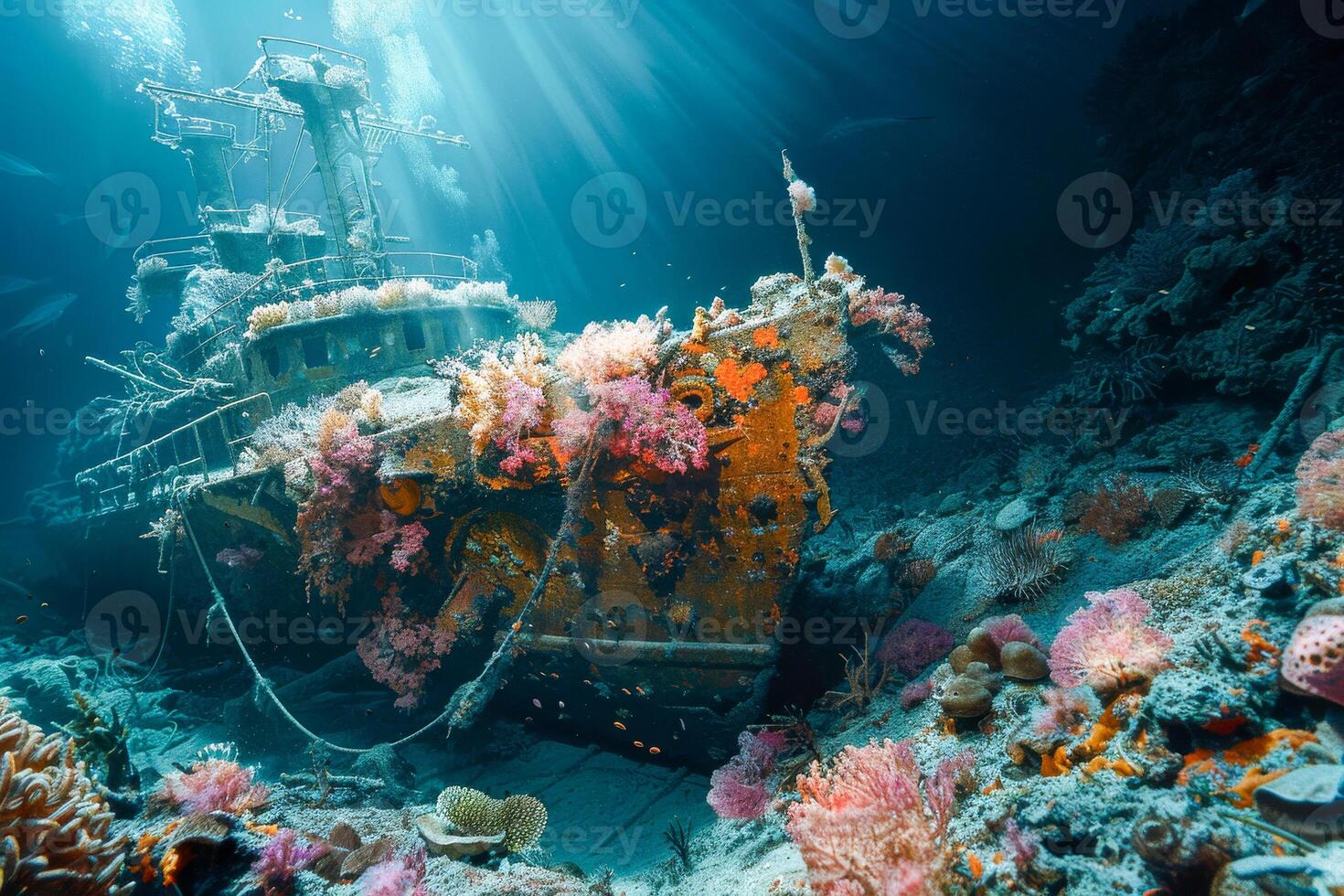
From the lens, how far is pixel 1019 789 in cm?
310

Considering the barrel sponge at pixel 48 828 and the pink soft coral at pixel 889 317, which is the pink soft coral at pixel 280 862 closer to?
the barrel sponge at pixel 48 828

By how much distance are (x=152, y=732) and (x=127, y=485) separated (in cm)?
731

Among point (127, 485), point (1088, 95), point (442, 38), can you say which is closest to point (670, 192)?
point (442, 38)

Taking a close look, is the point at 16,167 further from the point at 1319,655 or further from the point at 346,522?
the point at 1319,655

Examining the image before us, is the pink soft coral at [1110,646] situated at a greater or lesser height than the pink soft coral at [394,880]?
greater

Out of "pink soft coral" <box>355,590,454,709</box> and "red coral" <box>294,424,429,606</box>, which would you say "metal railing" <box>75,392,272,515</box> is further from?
"pink soft coral" <box>355,590,454,709</box>

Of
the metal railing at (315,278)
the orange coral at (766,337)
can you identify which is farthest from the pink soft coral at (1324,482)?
the metal railing at (315,278)

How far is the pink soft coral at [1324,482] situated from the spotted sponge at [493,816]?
6329mm

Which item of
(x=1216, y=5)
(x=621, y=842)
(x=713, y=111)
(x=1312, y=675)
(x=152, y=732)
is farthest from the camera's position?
(x=713, y=111)

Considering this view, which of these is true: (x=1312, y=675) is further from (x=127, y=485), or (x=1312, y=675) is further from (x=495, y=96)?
(x=495, y=96)

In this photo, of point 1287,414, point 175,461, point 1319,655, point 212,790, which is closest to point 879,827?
point 1319,655

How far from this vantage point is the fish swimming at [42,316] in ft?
111

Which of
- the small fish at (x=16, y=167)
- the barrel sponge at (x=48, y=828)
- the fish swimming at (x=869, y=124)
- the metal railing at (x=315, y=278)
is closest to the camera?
the barrel sponge at (x=48, y=828)

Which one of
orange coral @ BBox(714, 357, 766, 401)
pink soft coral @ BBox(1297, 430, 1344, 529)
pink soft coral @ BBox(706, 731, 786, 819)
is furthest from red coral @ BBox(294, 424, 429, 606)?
pink soft coral @ BBox(1297, 430, 1344, 529)
